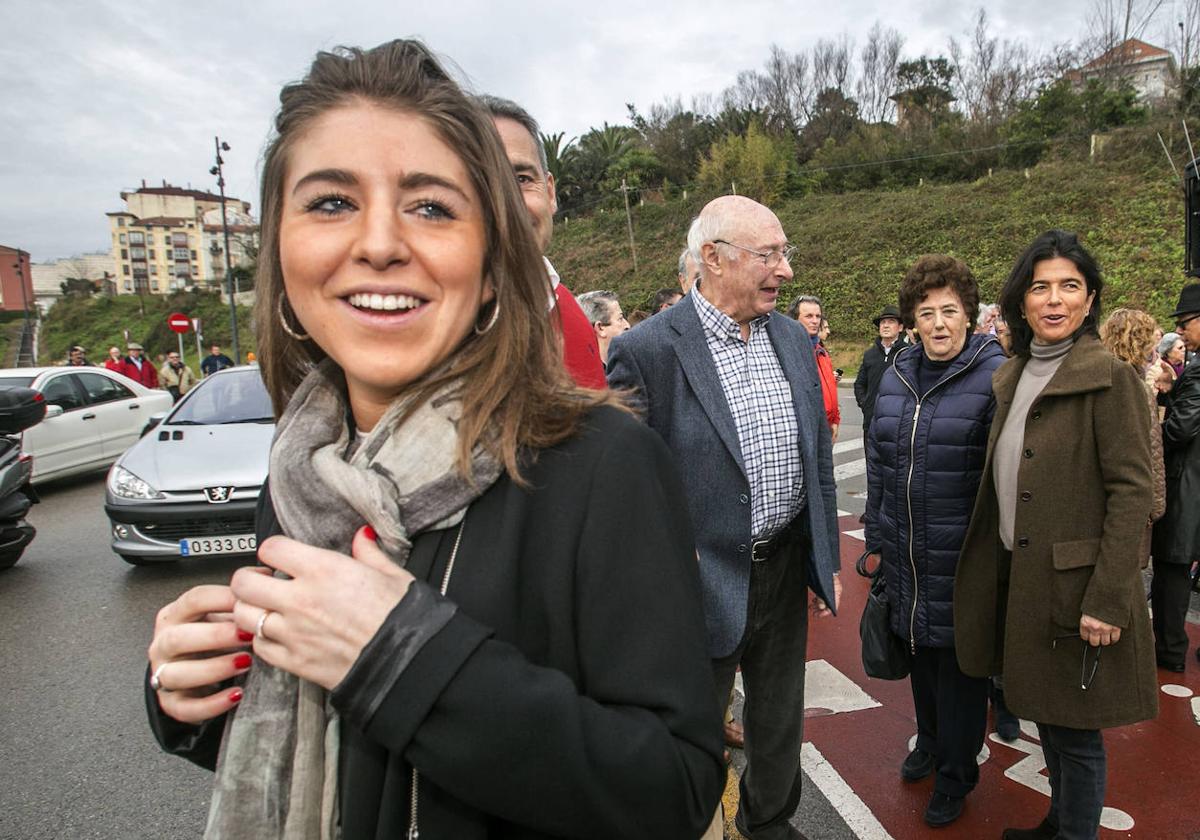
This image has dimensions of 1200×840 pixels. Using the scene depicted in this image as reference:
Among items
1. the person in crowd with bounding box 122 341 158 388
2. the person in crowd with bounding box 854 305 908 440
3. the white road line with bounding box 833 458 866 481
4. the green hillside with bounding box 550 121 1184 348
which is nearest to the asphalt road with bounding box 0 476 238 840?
the person in crowd with bounding box 854 305 908 440

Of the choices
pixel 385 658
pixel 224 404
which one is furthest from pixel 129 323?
pixel 385 658

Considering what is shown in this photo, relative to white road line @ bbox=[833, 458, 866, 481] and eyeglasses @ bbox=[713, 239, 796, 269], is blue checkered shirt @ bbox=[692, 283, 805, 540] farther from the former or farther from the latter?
white road line @ bbox=[833, 458, 866, 481]

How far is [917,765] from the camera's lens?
10.4 ft

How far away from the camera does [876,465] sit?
10.7ft

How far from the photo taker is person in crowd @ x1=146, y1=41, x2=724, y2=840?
2.75 ft

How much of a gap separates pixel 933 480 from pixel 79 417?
1138 centimetres

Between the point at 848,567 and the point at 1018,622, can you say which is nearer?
the point at 1018,622

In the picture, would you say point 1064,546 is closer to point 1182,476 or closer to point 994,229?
point 1182,476

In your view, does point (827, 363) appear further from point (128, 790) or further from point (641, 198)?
point (641, 198)

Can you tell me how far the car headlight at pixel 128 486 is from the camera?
5852mm

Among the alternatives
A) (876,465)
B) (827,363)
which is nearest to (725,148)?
(827,363)

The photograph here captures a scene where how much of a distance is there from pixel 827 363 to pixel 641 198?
45.2 meters

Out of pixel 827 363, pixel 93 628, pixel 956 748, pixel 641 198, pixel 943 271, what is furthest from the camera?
pixel 641 198

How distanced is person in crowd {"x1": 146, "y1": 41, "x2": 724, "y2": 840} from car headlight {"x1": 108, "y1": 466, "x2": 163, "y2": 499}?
5.60 m
